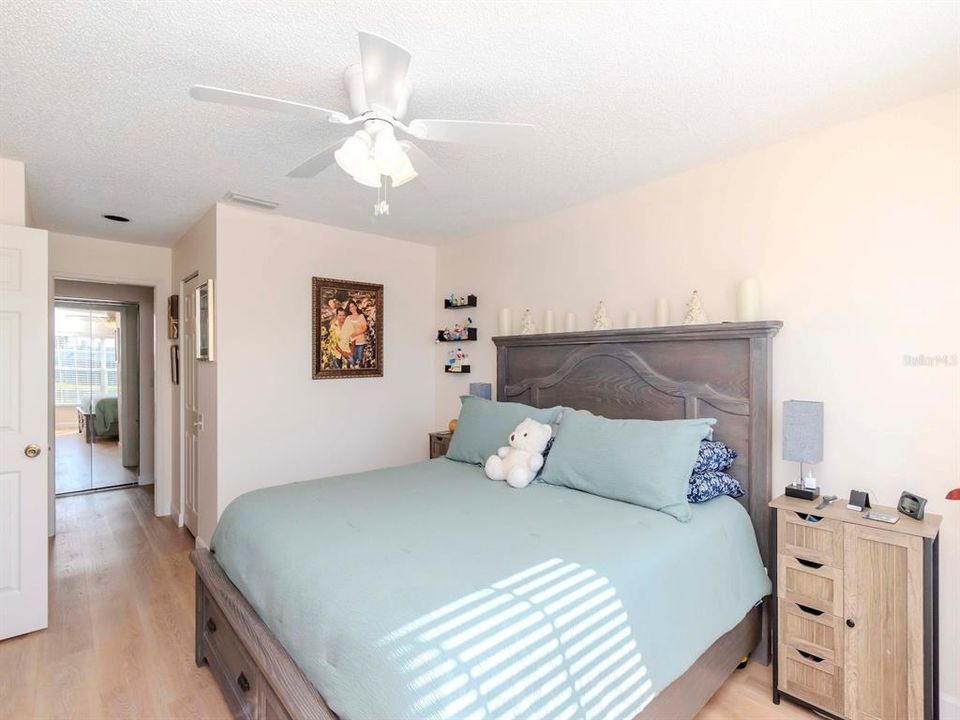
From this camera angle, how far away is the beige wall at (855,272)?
1974 mm

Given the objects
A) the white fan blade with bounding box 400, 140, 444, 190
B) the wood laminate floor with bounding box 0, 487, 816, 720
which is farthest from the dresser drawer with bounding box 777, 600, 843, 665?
the white fan blade with bounding box 400, 140, 444, 190

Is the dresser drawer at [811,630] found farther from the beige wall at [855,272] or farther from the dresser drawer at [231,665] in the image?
the dresser drawer at [231,665]

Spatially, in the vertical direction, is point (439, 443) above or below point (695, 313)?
below

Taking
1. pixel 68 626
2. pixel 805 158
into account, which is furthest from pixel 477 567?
pixel 68 626

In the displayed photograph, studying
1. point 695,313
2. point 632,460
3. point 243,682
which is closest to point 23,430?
point 243,682

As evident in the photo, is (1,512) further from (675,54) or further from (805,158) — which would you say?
(805,158)

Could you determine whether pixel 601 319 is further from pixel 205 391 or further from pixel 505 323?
pixel 205 391

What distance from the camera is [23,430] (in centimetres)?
259

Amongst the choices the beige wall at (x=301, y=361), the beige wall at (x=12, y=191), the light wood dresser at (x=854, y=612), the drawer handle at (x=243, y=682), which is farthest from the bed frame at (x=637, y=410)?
A: the beige wall at (x=12, y=191)

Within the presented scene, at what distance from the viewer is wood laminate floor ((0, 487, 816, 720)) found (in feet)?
6.69

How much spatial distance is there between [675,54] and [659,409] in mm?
1719

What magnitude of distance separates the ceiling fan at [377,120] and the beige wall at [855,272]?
154 centimetres

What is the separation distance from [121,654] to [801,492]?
3.25 m

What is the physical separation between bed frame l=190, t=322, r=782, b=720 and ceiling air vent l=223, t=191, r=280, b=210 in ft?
6.01
